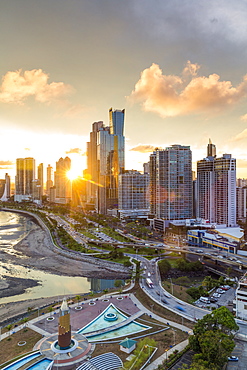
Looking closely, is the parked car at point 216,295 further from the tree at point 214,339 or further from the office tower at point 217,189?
the office tower at point 217,189

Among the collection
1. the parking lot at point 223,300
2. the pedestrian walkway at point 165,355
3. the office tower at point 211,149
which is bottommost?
the parking lot at point 223,300

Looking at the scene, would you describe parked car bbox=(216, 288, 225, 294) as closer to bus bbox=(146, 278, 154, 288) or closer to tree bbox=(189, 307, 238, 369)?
bus bbox=(146, 278, 154, 288)

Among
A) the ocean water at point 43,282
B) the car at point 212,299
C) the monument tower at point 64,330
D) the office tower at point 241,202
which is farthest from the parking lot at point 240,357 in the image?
the office tower at point 241,202

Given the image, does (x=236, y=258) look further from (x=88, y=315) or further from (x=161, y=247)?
(x=88, y=315)

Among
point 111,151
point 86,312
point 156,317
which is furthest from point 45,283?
point 111,151

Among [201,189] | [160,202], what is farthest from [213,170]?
[160,202]

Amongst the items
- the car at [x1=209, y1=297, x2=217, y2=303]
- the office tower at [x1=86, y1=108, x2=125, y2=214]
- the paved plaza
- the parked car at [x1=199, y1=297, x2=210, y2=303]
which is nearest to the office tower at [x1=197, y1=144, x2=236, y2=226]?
the car at [x1=209, y1=297, x2=217, y2=303]
